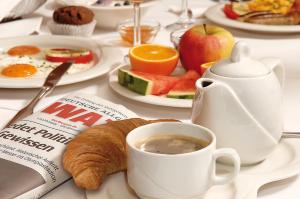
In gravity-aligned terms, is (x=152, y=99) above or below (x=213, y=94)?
below

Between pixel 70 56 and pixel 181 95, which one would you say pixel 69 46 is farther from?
pixel 181 95

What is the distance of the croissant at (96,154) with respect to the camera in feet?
2.32

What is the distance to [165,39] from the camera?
5.14 ft

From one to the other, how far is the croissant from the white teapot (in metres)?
0.12

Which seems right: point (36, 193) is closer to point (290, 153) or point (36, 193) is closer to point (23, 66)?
point (290, 153)

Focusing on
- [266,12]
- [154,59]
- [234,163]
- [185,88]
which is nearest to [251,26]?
[266,12]

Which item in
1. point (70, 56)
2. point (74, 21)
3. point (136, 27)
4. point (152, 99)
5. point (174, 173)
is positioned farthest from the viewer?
point (74, 21)

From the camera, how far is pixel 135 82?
1.08 metres

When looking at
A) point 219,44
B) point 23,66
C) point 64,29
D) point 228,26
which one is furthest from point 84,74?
point 228,26

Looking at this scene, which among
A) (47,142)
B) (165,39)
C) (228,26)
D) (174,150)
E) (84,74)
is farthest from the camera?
(228,26)

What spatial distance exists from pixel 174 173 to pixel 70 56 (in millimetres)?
743

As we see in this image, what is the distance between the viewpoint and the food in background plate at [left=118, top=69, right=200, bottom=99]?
1063mm

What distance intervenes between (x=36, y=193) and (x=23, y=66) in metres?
0.57

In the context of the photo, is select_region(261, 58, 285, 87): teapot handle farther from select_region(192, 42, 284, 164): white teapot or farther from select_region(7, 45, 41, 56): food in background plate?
select_region(7, 45, 41, 56): food in background plate
